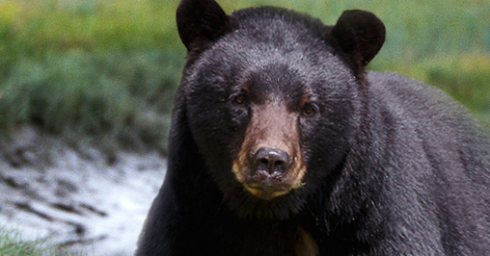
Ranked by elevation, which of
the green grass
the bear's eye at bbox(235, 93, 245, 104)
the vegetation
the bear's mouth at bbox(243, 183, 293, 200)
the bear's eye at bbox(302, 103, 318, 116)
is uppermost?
the vegetation

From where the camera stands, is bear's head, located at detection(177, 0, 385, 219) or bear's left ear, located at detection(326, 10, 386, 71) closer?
bear's head, located at detection(177, 0, 385, 219)

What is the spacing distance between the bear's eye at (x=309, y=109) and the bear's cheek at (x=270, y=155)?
0.22 ft

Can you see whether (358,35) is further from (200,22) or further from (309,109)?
(200,22)

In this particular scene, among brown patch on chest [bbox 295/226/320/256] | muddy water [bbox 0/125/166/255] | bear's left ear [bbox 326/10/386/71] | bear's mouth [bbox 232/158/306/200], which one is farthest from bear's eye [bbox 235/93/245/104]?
muddy water [bbox 0/125/166/255]

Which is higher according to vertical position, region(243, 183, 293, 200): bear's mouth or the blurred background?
the blurred background

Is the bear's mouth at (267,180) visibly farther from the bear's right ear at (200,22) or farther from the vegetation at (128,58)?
the vegetation at (128,58)

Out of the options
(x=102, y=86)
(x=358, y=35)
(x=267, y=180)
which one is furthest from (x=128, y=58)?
(x=267, y=180)

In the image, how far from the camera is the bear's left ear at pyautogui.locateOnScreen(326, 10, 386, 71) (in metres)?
3.47

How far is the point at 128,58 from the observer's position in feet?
31.1

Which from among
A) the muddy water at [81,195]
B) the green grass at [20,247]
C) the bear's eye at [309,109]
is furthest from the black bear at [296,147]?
the muddy water at [81,195]

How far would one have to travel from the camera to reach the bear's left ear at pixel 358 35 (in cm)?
347

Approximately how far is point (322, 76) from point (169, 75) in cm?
625

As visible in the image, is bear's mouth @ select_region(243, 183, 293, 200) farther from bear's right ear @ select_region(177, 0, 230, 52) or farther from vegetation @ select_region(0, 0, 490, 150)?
vegetation @ select_region(0, 0, 490, 150)

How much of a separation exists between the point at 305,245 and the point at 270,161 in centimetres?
78
